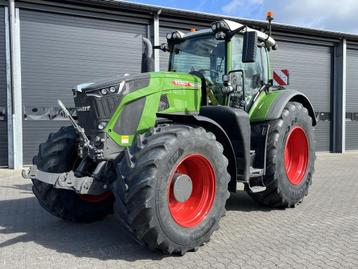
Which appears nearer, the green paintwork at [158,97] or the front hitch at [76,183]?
the front hitch at [76,183]

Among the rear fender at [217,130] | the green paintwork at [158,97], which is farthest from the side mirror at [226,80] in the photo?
the rear fender at [217,130]


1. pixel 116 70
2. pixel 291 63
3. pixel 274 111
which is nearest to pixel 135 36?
pixel 116 70

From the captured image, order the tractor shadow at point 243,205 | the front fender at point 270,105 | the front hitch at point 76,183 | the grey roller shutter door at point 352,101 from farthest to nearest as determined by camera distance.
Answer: the grey roller shutter door at point 352,101 < the tractor shadow at point 243,205 < the front fender at point 270,105 < the front hitch at point 76,183

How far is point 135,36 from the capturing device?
13102mm

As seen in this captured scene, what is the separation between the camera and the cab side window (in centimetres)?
596

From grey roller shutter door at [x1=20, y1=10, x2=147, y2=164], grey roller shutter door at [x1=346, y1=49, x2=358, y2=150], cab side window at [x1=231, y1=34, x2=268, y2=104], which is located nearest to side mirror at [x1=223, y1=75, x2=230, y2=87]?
cab side window at [x1=231, y1=34, x2=268, y2=104]

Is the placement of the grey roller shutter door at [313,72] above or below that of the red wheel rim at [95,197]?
above

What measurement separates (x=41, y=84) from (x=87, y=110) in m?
7.76

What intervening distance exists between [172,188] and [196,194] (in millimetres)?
502

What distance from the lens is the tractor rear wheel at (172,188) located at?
3.98 m

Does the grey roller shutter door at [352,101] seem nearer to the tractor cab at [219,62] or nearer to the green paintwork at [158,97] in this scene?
the tractor cab at [219,62]

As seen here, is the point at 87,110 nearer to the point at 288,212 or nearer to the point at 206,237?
the point at 206,237

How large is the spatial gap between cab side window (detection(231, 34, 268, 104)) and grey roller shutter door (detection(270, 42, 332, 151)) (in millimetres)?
9474

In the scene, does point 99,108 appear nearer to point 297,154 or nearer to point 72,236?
point 72,236
